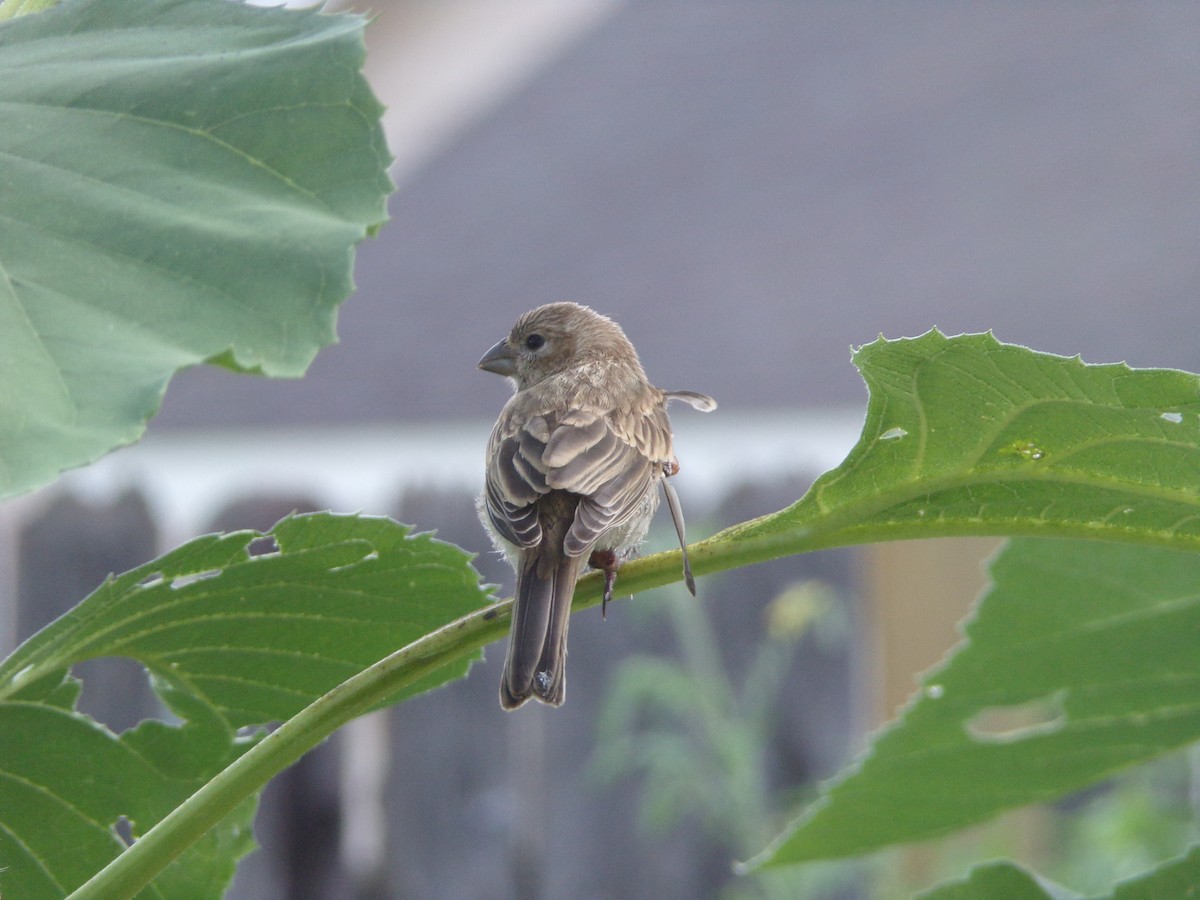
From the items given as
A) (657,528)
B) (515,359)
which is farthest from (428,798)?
(515,359)

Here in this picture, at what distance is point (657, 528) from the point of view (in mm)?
6434

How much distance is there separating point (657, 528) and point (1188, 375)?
5.22 m

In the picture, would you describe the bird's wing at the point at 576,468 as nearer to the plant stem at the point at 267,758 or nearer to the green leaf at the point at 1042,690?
the green leaf at the point at 1042,690

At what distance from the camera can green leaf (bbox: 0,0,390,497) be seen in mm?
1046

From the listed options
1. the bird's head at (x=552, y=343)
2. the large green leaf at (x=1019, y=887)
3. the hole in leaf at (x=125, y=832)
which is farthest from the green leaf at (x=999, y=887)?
the bird's head at (x=552, y=343)

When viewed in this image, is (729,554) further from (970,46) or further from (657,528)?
(970,46)

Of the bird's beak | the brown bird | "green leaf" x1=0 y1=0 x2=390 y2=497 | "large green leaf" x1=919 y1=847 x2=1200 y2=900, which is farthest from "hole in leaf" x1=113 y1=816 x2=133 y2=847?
the bird's beak

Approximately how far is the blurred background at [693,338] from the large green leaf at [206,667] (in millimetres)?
4726

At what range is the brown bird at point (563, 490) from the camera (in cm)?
215

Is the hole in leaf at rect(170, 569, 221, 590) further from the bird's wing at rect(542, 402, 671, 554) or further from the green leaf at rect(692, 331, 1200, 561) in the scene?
the bird's wing at rect(542, 402, 671, 554)

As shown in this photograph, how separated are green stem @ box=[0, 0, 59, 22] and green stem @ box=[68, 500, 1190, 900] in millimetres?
710

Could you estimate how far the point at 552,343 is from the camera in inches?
147

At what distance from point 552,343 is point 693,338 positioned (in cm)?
734

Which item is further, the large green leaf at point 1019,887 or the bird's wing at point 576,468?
the bird's wing at point 576,468
